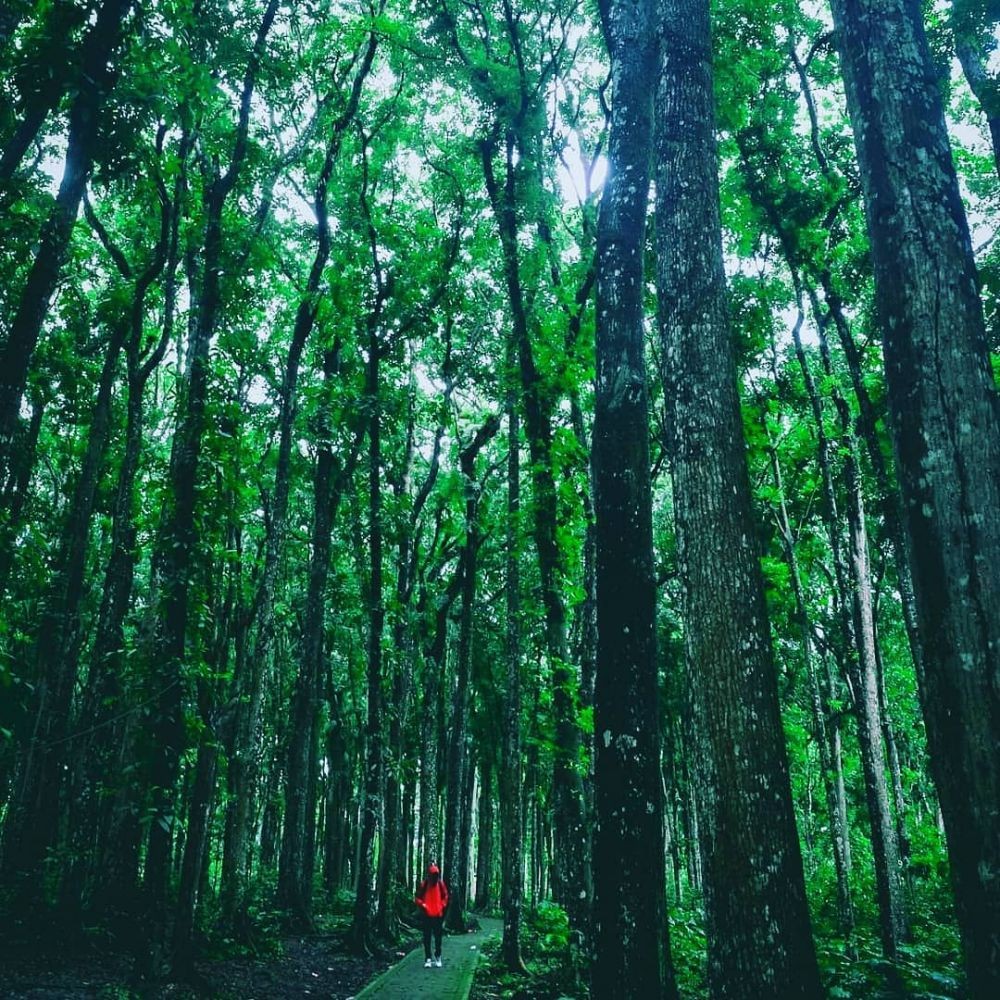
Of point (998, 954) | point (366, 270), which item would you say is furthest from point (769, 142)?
point (998, 954)

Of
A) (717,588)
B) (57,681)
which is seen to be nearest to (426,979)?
(57,681)

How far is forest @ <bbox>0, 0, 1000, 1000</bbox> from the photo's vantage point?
12.2ft

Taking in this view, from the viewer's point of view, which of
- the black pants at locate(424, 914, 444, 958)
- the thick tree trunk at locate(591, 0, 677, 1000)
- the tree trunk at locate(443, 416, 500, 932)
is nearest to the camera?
the thick tree trunk at locate(591, 0, 677, 1000)

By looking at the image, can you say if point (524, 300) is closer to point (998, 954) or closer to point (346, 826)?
point (998, 954)

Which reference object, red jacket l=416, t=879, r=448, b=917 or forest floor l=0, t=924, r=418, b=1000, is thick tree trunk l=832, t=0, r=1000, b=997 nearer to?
forest floor l=0, t=924, r=418, b=1000

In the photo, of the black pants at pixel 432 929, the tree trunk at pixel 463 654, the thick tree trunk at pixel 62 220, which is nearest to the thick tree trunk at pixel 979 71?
the thick tree trunk at pixel 62 220

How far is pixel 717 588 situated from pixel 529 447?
39.9ft

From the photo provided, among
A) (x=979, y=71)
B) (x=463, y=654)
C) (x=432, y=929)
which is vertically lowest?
(x=432, y=929)

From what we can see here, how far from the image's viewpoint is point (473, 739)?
109 feet

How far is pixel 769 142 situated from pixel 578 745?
11791mm

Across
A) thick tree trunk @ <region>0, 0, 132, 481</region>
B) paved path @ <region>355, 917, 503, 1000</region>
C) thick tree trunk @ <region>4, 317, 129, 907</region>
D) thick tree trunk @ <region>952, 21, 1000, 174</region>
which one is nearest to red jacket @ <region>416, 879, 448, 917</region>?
paved path @ <region>355, 917, 503, 1000</region>

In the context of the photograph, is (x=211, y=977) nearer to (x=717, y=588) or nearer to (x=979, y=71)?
(x=717, y=588)

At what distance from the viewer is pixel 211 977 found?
445 inches

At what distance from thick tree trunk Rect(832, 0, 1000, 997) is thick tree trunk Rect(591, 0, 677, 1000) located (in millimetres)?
2778
